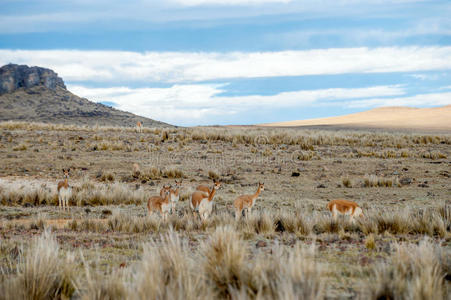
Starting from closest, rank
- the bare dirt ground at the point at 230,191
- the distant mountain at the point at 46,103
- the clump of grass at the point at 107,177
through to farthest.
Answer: the bare dirt ground at the point at 230,191
the clump of grass at the point at 107,177
the distant mountain at the point at 46,103

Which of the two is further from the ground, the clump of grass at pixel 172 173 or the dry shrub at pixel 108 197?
the clump of grass at pixel 172 173

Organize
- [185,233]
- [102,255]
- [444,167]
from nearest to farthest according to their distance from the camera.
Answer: [102,255], [185,233], [444,167]

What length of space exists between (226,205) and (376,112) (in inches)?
5473

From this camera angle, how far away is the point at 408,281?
4.50 m

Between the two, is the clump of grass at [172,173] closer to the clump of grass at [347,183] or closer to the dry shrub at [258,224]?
the clump of grass at [347,183]

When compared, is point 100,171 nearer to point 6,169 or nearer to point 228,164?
point 6,169

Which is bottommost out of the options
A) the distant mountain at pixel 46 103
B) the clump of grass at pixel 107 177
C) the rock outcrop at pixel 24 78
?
the clump of grass at pixel 107 177

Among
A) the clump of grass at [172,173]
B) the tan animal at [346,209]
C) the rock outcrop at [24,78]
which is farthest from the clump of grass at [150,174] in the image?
the rock outcrop at [24,78]

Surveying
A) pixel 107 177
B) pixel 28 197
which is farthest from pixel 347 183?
pixel 28 197

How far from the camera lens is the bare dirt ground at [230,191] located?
7.41m

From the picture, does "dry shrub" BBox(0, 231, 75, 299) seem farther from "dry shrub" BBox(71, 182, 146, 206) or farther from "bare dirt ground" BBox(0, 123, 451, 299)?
"dry shrub" BBox(71, 182, 146, 206)

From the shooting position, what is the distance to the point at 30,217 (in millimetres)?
11773

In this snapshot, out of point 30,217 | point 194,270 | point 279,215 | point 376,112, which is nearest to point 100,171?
point 30,217

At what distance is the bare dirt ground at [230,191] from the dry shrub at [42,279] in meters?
0.55
